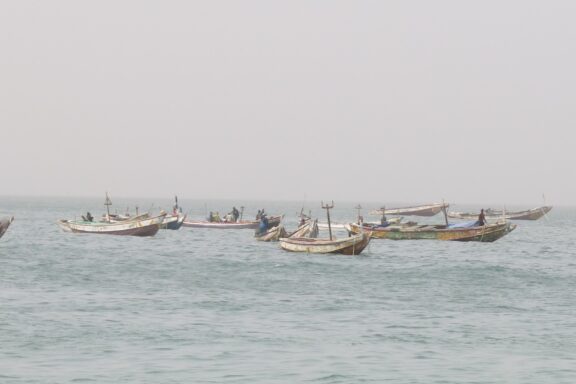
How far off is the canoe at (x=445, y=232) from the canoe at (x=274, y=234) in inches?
197

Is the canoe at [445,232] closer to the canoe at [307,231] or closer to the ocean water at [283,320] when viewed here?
the canoe at [307,231]

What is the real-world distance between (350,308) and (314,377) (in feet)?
39.5

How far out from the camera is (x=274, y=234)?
2842 inches

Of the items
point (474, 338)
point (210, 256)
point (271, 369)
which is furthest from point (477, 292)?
point (210, 256)

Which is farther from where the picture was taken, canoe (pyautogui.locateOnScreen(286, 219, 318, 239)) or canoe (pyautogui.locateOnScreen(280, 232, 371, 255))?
canoe (pyautogui.locateOnScreen(286, 219, 318, 239))

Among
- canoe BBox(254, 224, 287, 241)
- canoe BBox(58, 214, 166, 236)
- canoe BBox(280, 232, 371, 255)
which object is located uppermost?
canoe BBox(58, 214, 166, 236)

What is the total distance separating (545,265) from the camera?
5788cm

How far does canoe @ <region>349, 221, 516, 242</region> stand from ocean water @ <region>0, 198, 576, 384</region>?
49.2ft

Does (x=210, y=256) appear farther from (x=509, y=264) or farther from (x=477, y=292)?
(x=477, y=292)

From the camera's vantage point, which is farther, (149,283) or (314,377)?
(149,283)

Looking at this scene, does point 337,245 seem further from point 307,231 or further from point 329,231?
point 307,231

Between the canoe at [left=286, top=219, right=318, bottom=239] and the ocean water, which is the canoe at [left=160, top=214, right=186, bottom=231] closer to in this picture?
the canoe at [left=286, top=219, right=318, bottom=239]

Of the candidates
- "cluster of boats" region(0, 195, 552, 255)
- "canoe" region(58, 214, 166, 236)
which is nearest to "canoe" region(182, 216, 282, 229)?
"cluster of boats" region(0, 195, 552, 255)

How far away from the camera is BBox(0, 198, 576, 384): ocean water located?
858 inches
